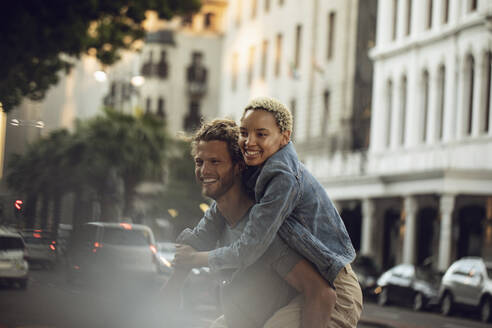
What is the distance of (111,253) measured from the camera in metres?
4.34

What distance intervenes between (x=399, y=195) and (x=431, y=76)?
4.54 meters

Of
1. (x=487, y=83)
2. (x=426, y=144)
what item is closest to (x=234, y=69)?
(x=426, y=144)

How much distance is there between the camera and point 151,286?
473cm

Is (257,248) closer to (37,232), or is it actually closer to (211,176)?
(211,176)

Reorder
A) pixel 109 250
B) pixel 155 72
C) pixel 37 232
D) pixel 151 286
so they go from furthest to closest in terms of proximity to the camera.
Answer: pixel 155 72 → pixel 151 286 → pixel 109 250 → pixel 37 232

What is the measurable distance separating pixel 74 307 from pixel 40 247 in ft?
1.26

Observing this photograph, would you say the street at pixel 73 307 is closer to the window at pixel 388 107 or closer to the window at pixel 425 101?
the window at pixel 425 101

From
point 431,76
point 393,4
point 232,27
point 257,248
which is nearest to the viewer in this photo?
point 257,248

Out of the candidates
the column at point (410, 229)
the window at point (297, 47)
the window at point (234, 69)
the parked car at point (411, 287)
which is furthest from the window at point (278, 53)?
the parked car at point (411, 287)

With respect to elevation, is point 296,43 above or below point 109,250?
above

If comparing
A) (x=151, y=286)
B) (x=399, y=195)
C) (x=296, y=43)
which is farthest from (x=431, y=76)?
(x=151, y=286)

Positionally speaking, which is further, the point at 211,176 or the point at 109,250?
the point at 109,250

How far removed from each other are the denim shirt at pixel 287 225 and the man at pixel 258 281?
0.04 metres

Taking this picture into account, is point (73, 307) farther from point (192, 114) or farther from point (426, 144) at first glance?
point (192, 114)
